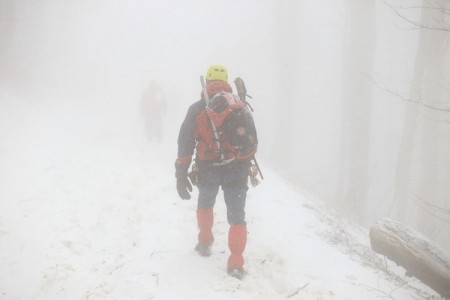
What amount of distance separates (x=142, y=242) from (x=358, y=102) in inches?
341

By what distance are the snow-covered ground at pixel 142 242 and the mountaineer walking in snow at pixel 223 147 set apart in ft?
2.34

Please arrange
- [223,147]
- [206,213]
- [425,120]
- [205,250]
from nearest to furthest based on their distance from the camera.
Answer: [223,147] → [206,213] → [205,250] → [425,120]

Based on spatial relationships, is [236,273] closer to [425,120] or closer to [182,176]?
[182,176]

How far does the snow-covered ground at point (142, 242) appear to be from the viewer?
4.58m

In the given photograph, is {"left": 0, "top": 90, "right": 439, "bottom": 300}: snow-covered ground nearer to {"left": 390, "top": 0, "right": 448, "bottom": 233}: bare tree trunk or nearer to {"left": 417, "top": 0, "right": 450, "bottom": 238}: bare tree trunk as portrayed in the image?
{"left": 390, "top": 0, "right": 448, "bottom": 233}: bare tree trunk

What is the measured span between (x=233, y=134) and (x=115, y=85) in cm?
2571

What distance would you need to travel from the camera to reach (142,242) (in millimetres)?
5762

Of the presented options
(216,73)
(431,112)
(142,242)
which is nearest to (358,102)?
(431,112)

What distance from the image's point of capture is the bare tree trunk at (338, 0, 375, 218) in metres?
11.3

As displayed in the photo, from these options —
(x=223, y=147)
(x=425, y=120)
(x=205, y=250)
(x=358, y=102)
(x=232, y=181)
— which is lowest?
(x=425, y=120)

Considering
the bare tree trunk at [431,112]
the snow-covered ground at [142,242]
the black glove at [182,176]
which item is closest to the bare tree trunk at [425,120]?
the bare tree trunk at [431,112]

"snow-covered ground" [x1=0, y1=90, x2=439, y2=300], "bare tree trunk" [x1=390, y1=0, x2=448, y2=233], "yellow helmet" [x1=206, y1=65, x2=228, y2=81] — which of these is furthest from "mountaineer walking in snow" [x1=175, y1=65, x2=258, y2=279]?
"bare tree trunk" [x1=390, y1=0, x2=448, y2=233]

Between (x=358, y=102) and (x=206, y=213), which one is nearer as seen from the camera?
(x=206, y=213)

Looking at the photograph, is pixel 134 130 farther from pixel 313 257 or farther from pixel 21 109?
pixel 313 257
